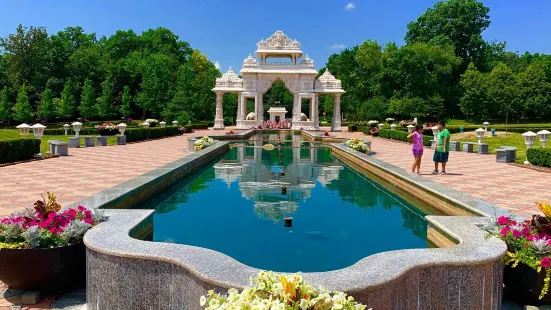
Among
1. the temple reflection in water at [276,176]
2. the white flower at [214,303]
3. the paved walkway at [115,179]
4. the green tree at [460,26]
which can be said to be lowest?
the temple reflection in water at [276,176]

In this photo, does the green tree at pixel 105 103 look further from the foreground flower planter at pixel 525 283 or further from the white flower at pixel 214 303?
the white flower at pixel 214 303

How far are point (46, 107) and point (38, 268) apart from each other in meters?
47.9

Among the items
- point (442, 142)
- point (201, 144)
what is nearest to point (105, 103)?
point (201, 144)

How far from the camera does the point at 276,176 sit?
43.3ft

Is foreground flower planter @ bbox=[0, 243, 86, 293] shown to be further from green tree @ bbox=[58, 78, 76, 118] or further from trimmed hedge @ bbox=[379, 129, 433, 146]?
green tree @ bbox=[58, 78, 76, 118]

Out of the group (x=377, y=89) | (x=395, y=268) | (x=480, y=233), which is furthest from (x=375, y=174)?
(x=377, y=89)

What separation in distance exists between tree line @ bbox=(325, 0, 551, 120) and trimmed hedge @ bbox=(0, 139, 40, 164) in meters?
34.5

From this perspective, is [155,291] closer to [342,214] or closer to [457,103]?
[342,214]

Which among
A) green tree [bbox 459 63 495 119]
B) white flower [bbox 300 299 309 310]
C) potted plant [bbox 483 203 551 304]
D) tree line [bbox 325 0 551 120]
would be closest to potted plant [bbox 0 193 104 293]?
white flower [bbox 300 299 309 310]

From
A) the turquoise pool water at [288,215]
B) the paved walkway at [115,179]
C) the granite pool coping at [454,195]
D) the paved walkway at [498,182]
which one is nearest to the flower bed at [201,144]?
the paved walkway at [115,179]

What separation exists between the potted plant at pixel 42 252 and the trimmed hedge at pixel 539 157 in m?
14.5

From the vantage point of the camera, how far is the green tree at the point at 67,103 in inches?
1847

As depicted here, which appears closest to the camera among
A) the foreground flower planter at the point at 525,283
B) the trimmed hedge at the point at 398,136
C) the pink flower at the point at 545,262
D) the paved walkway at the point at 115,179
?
the pink flower at the point at 545,262

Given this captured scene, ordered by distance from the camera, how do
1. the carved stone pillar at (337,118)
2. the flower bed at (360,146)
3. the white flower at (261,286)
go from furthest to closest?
the carved stone pillar at (337,118) < the flower bed at (360,146) < the white flower at (261,286)
